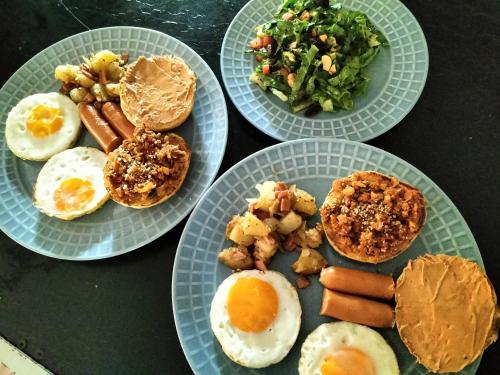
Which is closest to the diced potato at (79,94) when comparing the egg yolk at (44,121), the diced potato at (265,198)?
the egg yolk at (44,121)

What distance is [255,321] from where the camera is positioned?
A: 110 inches

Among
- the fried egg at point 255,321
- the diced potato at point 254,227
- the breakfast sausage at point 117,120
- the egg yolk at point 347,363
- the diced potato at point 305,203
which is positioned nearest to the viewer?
the egg yolk at point 347,363

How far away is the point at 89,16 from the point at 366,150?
3192 mm

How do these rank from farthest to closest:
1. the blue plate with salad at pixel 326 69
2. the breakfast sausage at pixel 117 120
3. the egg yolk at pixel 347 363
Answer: the breakfast sausage at pixel 117 120, the blue plate with salad at pixel 326 69, the egg yolk at pixel 347 363

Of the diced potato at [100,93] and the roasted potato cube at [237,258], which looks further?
the diced potato at [100,93]

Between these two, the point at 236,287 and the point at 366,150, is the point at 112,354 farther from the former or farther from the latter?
the point at 366,150

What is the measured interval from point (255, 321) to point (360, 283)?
0.74 meters

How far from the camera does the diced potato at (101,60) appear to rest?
12.4ft

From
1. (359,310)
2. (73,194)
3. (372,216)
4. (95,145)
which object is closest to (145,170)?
(73,194)

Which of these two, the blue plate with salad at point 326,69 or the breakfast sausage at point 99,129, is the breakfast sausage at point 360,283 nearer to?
the blue plate with salad at point 326,69

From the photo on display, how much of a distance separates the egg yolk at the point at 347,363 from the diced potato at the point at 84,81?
2956 mm

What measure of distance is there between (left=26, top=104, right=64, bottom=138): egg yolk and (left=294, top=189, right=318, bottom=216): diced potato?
7.09 ft

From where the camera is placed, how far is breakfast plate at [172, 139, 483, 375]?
113 inches

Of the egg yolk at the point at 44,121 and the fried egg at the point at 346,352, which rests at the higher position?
the egg yolk at the point at 44,121
